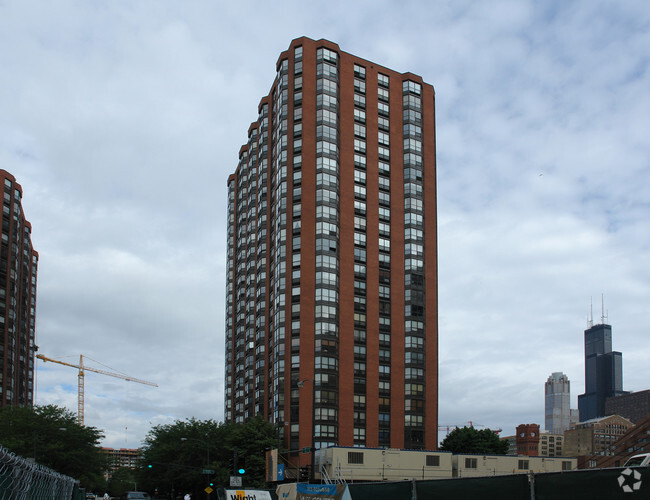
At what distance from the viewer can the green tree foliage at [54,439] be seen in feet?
274

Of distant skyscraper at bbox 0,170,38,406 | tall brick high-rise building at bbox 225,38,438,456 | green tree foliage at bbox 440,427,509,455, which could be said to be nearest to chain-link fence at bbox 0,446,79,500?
tall brick high-rise building at bbox 225,38,438,456

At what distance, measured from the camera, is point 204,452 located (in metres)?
93.3

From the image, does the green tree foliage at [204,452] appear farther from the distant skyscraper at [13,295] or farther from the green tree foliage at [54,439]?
the distant skyscraper at [13,295]

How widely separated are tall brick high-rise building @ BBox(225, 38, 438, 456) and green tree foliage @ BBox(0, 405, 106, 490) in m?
26.3

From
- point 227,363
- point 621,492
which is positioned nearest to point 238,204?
point 227,363

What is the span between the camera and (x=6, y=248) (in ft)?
470

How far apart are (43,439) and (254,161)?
67970mm

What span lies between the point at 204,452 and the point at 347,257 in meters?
35.7

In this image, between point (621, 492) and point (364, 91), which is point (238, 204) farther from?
point (621, 492)

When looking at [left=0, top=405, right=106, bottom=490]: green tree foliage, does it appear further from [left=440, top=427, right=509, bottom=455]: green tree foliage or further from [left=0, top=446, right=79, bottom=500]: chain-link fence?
[left=0, top=446, right=79, bottom=500]: chain-link fence

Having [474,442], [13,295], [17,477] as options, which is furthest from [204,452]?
[17,477]

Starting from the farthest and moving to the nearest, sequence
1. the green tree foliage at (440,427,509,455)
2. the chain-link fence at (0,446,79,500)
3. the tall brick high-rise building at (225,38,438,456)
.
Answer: the green tree foliage at (440,427,509,455), the tall brick high-rise building at (225,38,438,456), the chain-link fence at (0,446,79,500)

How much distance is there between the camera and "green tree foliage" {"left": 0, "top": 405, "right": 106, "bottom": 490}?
274 feet

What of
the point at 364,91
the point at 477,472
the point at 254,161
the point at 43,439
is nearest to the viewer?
the point at 477,472
